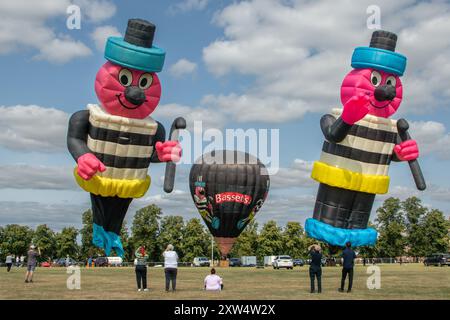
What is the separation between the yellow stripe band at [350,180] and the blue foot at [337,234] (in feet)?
4.32

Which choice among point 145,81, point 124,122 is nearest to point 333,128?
point 145,81

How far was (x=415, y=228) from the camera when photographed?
236ft

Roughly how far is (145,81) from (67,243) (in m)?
71.8

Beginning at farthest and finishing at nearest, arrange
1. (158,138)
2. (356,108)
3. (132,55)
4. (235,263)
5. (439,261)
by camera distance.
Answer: (235,263)
(439,261)
(158,138)
(356,108)
(132,55)

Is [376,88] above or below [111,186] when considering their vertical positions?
above

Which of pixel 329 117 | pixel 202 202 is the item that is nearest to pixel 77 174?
pixel 329 117

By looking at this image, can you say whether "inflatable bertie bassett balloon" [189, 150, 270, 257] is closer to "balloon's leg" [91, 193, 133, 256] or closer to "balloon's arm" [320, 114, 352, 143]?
"balloon's arm" [320, 114, 352, 143]

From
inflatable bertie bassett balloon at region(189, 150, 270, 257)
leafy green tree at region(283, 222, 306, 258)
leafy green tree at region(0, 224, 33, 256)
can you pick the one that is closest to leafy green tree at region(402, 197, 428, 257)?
leafy green tree at region(283, 222, 306, 258)

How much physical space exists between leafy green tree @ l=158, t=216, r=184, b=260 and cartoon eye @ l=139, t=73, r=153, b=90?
58.5 meters

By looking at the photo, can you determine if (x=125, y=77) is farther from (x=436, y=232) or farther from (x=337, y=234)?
(x=436, y=232)

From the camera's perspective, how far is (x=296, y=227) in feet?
261

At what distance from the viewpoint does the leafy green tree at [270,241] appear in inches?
3002

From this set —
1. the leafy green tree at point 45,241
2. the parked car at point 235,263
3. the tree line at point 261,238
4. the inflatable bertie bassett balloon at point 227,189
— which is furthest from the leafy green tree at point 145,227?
the inflatable bertie bassett balloon at point 227,189

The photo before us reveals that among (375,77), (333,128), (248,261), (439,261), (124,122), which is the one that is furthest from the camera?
(248,261)
